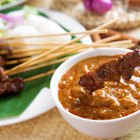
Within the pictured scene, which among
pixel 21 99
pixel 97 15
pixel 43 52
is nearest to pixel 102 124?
pixel 21 99

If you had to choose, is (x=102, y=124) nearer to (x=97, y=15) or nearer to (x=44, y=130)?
(x=44, y=130)

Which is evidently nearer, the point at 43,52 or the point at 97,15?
the point at 43,52

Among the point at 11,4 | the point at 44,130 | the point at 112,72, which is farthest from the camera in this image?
the point at 11,4

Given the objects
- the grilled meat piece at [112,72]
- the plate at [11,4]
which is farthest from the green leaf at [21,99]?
the plate at [11,4]

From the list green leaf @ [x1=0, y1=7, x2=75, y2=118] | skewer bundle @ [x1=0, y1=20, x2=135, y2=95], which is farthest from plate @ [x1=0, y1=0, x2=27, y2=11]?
green leaf @ [x1=0, y1=7, x2=75, y2=118]

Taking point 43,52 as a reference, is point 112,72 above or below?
above

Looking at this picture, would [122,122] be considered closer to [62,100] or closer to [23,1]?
[62,100]

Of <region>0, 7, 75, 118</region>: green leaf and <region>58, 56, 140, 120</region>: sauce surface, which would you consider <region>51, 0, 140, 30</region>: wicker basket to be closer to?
<region>0, 7, 75, 118</region>: green leaf
